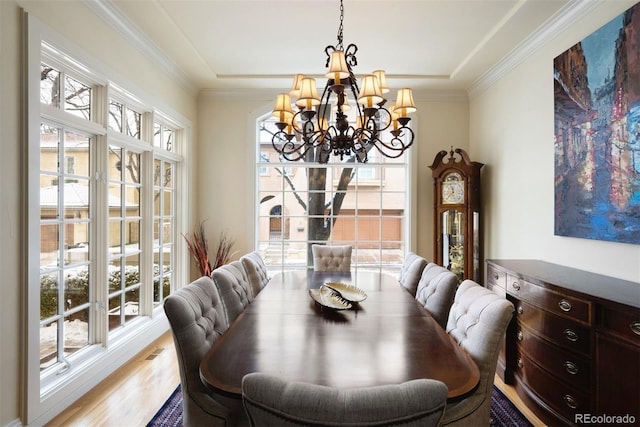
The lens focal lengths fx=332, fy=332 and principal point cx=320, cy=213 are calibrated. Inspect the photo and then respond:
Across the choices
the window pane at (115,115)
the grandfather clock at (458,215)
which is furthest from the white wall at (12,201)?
the grandfather clock at (458,215)

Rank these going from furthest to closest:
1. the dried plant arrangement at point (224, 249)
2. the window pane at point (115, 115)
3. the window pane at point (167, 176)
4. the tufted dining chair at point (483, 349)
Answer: the dried plant arrangement at point (224, 249) → the window pane at point (167, 176) → the window pane at point (115, 115) → the tufted dining chair at point (483, 349)

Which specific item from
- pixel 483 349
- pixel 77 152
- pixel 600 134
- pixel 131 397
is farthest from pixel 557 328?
pixel 77 152

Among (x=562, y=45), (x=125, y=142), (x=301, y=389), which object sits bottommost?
(x=301, y=389)

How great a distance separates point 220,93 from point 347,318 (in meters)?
Answer: 3.57

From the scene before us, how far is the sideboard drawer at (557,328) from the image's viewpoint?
177cm

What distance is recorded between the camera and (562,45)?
262 cm

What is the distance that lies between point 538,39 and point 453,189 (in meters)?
1.62

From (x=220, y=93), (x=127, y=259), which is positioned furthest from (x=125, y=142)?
(x=220, y=93)

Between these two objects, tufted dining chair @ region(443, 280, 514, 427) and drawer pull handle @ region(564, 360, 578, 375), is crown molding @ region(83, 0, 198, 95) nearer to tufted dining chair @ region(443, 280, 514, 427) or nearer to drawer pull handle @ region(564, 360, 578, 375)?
tufted dining chair @ region(443, 280, 514, 427)

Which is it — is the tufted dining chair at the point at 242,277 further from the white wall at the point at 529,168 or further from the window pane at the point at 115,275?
the white wall at the point at 529,168

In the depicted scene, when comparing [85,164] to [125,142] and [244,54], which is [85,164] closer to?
[125,142]

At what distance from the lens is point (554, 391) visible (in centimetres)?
197

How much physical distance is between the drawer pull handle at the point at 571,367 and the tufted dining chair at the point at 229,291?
194cm

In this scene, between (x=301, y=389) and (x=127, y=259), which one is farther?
(x=127, y=259)
